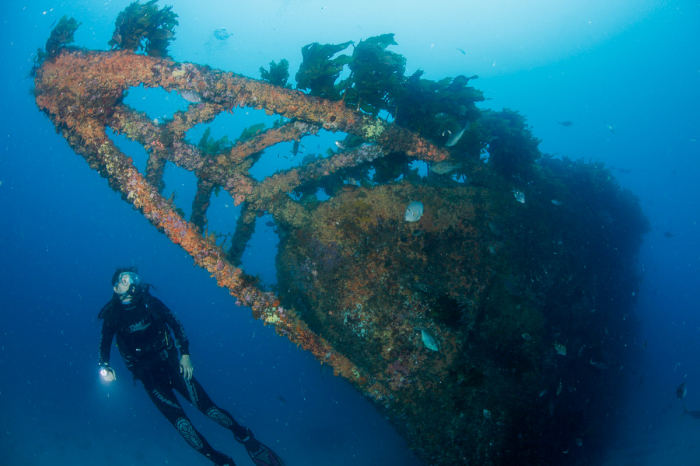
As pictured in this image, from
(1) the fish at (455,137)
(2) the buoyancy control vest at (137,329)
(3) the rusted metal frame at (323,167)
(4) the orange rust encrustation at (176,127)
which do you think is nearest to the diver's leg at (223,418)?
(2) the buoyancy control vest at (137,329)

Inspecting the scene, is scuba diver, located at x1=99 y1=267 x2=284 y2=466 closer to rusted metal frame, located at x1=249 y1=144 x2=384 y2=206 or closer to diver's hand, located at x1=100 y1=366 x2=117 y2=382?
diver's hand, located at x1=100 y1=366 x2=117 y2=382

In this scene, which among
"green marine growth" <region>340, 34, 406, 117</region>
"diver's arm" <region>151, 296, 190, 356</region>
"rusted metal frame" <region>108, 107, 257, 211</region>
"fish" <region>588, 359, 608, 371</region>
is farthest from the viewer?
"fish" <region>588, 359, 608, 371</region>

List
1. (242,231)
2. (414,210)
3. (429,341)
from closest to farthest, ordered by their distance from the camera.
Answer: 1. (429,341)
2. (414,210)
3. (242,231)

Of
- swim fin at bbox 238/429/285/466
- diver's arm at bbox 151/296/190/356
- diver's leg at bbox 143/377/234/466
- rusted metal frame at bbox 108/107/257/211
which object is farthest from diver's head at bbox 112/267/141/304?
swim fin at bbox 238/429/285/466

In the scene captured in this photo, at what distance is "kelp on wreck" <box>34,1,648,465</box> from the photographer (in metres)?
3.55

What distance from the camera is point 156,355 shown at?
4.97 metres

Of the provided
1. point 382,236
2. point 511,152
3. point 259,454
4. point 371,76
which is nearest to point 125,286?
point 259,454

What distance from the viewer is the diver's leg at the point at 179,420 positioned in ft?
15.2

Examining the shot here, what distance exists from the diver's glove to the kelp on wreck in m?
2.46

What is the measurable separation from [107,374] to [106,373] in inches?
1.3

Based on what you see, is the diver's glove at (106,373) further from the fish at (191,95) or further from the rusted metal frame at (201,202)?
the fish at (191,95)

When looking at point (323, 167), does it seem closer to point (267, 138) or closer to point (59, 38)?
point (267, 138)

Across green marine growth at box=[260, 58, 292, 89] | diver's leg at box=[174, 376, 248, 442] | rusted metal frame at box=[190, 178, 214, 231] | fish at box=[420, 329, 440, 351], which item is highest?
green marine growth at box=[260, 58, 292, 89]

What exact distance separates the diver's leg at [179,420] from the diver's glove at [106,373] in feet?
2.14
